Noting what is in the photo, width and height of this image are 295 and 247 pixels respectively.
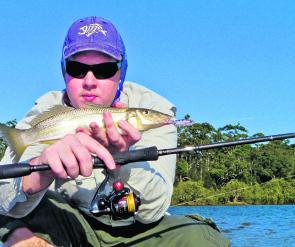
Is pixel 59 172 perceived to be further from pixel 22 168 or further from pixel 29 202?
pixel 29 202

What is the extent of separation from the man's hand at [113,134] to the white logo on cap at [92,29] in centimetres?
139

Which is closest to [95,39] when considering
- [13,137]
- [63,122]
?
[63,122]

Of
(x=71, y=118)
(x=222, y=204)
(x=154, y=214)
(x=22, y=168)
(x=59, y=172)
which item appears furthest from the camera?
(x=222, y=204)

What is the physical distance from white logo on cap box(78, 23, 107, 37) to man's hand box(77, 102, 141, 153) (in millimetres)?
1391

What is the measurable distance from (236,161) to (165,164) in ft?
222

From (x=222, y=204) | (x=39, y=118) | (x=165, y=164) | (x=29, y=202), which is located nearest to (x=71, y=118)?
Answer: (x=39, y=118)

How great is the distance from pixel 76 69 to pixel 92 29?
375mm

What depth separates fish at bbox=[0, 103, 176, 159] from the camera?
3197 millimetres

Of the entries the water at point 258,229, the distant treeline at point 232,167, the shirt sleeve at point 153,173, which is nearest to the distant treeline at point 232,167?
the distant treeline at point 232,167

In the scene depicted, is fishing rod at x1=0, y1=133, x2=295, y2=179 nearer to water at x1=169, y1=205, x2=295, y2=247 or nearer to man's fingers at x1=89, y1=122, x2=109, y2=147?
man's fingers at x1=89, y1=122, x2=109, y2=147

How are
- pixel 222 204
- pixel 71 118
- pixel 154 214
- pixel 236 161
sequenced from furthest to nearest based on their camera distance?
pixel 236 161 < pixel 222 204 < pixel 154 214 < pixel 71 118

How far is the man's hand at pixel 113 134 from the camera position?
2742mm

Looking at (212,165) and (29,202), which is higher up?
(212,165)

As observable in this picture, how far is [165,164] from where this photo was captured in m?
3.89
